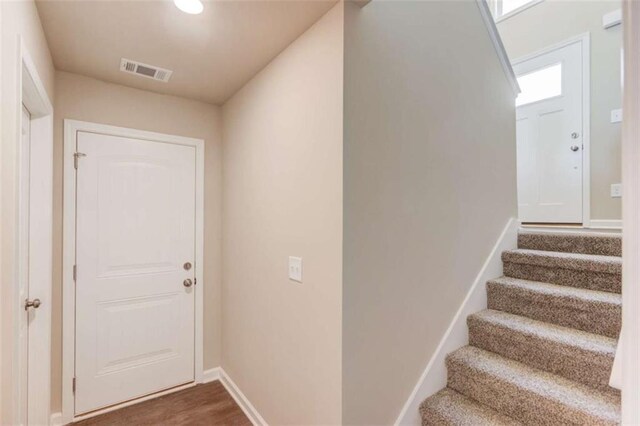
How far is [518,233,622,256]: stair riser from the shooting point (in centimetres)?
211

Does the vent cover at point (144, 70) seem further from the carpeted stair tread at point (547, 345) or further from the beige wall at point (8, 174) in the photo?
the carpeted stair tread at point (547, 345)

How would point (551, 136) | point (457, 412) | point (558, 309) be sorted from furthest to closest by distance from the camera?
1. point (551, 136)
2. point (558, 309)
3. point (457, 412)

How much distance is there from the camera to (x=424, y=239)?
1.83 metres

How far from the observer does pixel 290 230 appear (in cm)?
184

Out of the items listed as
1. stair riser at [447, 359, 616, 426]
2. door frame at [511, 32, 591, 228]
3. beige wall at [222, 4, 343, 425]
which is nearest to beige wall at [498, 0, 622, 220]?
door frame at [511, 32, 591, 228]

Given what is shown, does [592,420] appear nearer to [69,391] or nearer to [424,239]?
[424,239]

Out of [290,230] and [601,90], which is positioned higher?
[601,90]

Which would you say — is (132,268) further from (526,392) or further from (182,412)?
(526,392)

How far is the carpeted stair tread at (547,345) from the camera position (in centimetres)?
156

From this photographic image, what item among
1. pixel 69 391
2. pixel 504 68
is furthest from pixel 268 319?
pixel 504 68

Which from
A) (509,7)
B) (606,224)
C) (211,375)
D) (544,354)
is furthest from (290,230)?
(509,7)

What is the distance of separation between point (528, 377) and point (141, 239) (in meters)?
2.63

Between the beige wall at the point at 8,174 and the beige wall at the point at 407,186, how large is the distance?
124 centimetres

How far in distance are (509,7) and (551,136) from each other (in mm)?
1807
